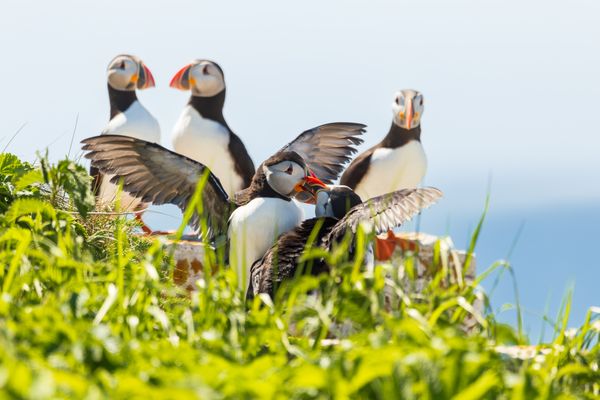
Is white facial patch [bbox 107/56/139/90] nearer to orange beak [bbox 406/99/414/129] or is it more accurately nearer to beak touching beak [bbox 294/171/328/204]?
orange beak [bbox 406/99/414/129]

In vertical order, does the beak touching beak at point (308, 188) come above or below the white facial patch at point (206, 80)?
below

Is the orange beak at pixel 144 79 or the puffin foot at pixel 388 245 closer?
the puffin foot at pixel 388 245

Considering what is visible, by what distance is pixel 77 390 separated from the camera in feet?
5.64

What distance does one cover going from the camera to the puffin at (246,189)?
16.5ft

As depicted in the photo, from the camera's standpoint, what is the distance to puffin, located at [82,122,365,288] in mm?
5016

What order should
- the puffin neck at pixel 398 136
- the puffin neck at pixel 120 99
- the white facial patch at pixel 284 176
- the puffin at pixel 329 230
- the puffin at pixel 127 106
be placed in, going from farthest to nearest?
1. the puffin neck at pixel 120 99
2. the puffin neck at pixel 398 136
3. the puffin at pixel 127 106
4. the white facial patch at pixel 284 176
5. the puffin at pixel 329 230

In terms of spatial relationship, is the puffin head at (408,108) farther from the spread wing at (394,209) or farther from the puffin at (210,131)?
the spread wing at (394,209)

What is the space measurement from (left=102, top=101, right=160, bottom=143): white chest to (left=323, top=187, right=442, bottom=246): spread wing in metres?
5.70

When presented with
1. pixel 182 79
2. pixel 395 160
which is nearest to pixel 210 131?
pixel 182 79

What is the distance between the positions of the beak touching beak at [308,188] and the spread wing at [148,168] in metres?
0.66

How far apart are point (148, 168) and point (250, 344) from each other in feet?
11.2

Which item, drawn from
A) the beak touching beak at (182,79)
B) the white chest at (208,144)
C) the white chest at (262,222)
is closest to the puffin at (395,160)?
the white chest at (208,144)

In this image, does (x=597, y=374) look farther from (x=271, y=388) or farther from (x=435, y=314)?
(x=271, y=388)

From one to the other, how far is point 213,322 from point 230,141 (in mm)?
6464
